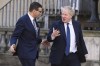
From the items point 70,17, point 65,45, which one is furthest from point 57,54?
point 70,17

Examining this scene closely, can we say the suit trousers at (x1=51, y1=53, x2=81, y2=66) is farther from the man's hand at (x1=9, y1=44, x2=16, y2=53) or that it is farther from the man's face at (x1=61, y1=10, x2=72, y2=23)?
the man's hand at (x1=9, y1=44, x2=16, y2=53)

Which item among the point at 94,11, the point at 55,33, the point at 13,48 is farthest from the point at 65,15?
the point at 94,11

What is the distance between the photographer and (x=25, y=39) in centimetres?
772

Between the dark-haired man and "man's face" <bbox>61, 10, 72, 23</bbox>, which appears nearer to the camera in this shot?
"man's face" <bbox>61, 10, 72, 23</bbox>

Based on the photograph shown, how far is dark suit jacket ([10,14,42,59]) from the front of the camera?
7.69m

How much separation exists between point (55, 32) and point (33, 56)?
65 centimetres

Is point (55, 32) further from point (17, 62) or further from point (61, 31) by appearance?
point (17, 62)

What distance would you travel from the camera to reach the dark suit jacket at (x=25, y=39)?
7.69m

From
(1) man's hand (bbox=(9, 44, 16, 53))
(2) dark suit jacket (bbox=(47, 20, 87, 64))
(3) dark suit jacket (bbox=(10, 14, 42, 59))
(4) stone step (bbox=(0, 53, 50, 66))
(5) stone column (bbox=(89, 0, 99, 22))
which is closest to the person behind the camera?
(1) man's hand (bbox=(9, 44, 16, 53))

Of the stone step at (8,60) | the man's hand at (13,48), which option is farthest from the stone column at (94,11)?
the man's hand at (13,48)

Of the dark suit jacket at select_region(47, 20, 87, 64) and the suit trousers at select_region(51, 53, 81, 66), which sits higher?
the dark suit jacket at select_region(47, 20, 87, 64)

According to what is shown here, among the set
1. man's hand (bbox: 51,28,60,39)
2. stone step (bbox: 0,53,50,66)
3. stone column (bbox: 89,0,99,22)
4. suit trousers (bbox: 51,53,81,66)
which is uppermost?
stone column (bbox: 89,0,99,22)

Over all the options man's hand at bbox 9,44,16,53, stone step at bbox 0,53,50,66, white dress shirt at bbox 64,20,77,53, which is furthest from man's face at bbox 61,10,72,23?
stone step at bbox 0,53,50,66

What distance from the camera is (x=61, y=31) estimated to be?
25.0 feet
